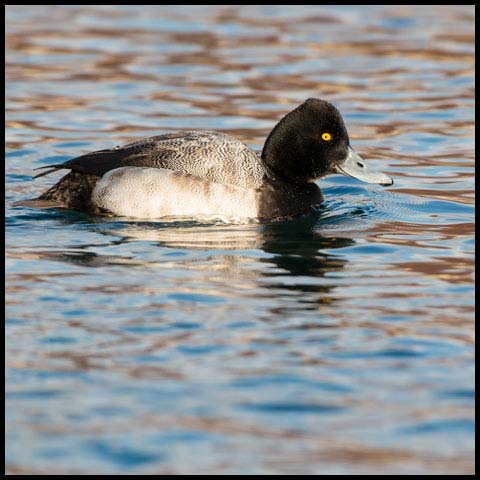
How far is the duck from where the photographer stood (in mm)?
9805

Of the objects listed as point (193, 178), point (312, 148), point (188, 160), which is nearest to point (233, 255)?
point (193, 178)

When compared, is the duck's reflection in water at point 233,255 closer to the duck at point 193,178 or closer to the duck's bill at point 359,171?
the duck at point 193,178

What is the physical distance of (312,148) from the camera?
10.3m

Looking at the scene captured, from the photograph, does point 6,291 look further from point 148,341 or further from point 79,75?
point 79,75

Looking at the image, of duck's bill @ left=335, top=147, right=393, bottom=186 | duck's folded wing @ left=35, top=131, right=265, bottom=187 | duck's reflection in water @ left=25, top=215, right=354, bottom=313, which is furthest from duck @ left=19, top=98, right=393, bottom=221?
duck's bill @ left=335, top=147, right=393, bottom=186

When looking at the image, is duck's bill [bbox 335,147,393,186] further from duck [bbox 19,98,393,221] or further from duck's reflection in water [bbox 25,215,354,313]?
duck's reflection in water [bbox 25,215,354,313]

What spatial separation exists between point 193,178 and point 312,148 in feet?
3.55

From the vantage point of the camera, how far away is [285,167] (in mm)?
10352

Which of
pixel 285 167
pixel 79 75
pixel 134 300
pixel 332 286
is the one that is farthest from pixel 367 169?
pixel 79 75

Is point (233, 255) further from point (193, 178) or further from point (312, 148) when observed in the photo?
point (312, 148)

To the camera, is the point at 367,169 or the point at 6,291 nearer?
the point at 6,291

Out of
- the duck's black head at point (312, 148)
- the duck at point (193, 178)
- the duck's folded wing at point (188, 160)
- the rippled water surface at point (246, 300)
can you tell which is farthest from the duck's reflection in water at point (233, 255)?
the duck's black head at point (312, 148)

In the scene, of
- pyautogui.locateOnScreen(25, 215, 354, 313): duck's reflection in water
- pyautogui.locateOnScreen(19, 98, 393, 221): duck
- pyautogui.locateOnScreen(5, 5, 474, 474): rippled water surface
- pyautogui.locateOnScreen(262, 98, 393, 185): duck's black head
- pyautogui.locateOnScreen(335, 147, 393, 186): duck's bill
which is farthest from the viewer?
pyautogui.locateOnScreen(335, 147, 393, 186): duck's bill

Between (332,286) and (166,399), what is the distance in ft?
7.48
